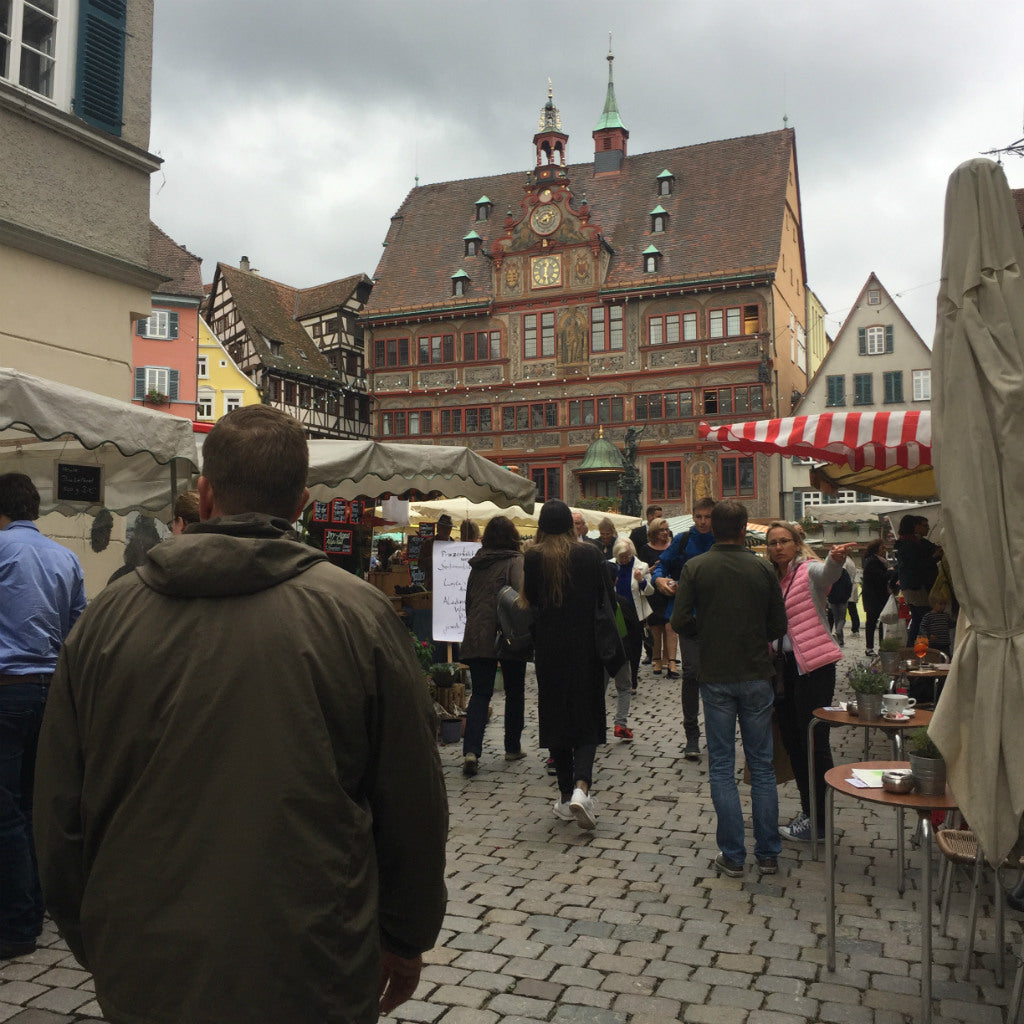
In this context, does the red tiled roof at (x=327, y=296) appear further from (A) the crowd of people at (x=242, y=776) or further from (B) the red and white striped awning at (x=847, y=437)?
(A) the crowd of people at (x=242, y=776)

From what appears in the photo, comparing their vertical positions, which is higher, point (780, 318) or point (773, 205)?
point (773, 205)

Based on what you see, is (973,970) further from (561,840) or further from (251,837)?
(251,837)

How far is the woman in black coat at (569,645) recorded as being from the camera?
5.94m

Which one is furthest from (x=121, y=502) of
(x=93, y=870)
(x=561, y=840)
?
(x=93, y=870)

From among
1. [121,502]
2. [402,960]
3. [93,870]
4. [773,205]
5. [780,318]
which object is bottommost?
[402,960]

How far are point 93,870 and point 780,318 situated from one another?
4353cm

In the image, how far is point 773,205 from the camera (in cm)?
4350

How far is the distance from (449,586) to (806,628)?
192 inches

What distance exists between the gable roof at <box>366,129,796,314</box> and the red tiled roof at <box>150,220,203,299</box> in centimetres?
1125

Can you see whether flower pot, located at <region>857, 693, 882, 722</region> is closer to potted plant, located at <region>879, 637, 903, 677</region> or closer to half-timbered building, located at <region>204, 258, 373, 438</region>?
potted plant, located at <region>879, 637, 903, 677</region>

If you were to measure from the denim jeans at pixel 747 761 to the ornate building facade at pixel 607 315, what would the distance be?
35.8 metres

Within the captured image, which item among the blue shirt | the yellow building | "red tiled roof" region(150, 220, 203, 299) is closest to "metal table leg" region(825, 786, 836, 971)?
the blue shirt

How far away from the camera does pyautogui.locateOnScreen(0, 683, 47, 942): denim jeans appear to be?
408 cm

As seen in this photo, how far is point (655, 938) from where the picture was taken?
13.9 feet
